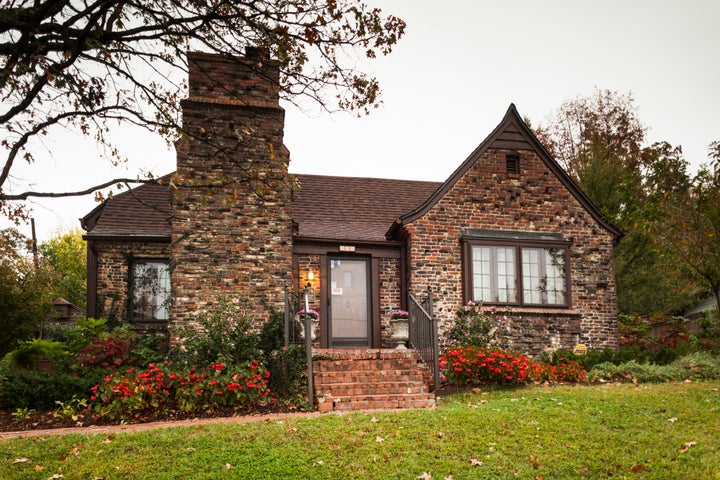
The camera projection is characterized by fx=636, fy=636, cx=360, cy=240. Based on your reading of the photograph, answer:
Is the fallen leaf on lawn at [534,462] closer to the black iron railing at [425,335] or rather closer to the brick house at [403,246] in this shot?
the black iron railing at [425,335]

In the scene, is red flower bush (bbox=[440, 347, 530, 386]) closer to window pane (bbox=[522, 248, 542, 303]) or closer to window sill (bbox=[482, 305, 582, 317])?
window sill (bbox=[482, 305, 582, 317])

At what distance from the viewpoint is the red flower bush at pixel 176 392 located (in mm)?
9977

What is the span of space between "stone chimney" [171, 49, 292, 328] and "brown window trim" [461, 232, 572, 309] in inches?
166

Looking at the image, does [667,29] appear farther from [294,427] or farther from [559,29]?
[294,427]

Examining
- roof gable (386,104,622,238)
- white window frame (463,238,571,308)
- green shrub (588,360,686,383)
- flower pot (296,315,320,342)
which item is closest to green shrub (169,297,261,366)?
flower pot (296,315,320,342)

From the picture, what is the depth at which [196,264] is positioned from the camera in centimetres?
1347

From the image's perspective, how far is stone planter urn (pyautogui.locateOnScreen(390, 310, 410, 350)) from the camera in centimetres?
1412

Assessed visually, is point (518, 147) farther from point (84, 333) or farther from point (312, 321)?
point (84, 333)

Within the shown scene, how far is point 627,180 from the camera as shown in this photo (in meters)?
13.7

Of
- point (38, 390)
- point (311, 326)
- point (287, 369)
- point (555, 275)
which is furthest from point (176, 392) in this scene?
point (555, 275)

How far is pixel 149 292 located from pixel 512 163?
9645 millimetres

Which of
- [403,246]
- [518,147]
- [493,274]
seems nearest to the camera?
[493,274]

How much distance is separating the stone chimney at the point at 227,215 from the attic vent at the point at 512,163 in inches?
226

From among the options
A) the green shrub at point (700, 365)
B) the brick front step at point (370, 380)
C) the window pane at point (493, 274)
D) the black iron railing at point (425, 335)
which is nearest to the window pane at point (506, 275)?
the window pane at point (493, 274)
